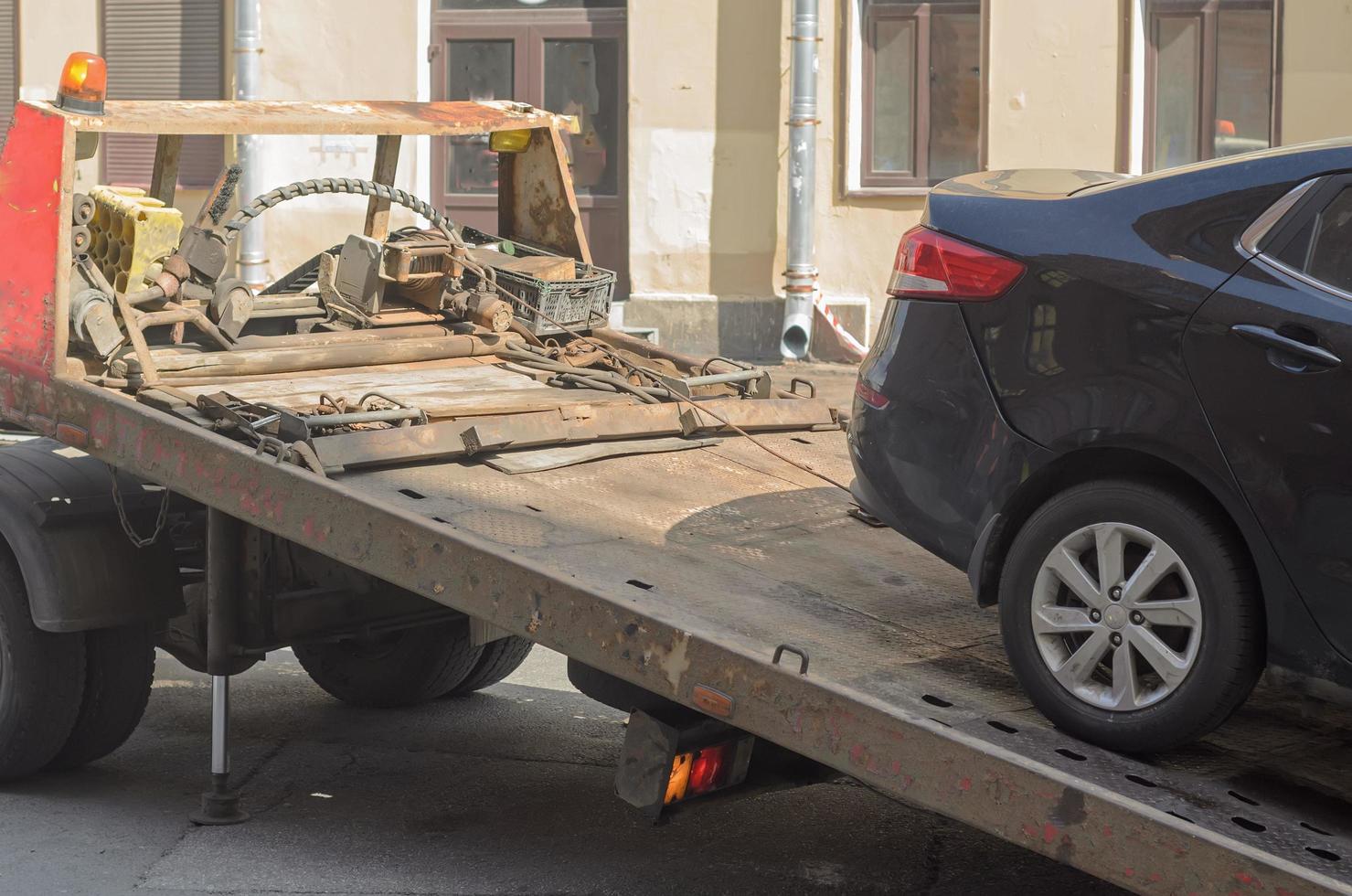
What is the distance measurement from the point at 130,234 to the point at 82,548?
1.09 metres

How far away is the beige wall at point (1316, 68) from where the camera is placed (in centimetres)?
1334

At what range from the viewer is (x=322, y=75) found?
50.0 ft

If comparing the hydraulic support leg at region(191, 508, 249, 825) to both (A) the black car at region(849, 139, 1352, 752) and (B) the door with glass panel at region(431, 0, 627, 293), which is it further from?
(B) the door with glass panel at region(431, 0, 627, 293)

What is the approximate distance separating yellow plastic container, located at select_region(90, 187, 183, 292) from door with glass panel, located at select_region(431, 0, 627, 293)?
30.8 feet

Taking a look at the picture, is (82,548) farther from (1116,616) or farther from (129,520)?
(1116,616)

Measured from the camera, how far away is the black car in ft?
11.0

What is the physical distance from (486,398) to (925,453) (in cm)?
189

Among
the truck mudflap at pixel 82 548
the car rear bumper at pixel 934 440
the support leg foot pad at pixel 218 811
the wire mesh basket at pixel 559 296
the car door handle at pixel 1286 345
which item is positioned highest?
the wire mesh basket at pixel 559 296

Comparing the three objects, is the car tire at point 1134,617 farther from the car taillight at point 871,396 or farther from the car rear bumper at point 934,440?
the car taillight at point 871,396

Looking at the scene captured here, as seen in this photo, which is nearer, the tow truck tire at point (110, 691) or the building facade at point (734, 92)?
the tow truck tire at point (110, 691)

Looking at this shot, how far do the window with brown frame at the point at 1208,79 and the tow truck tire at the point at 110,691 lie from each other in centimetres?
1054

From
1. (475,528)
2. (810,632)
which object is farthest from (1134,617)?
(475,528)

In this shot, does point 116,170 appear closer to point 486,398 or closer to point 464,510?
point 486,398

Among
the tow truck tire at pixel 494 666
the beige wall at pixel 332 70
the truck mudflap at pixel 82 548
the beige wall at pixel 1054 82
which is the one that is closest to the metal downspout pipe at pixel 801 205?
the beige wall at pixel 1054 82
